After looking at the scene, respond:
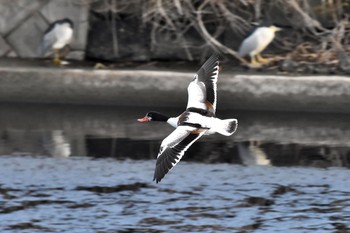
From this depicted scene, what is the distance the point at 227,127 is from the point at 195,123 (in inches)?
10.4

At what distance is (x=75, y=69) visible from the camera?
1283 cm

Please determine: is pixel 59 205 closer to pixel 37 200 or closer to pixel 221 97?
pixel 37 200

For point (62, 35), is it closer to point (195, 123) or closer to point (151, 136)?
point (151, 136)

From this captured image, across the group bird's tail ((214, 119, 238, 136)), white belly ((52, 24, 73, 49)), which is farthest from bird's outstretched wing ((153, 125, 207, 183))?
white belly ((52, 24, 73, 49))

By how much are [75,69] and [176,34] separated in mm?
1462

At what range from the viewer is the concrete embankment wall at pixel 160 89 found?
12227 millimetres

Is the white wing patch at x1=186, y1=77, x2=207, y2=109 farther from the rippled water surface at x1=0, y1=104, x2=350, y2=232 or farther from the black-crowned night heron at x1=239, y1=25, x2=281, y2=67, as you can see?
the black-crowned night heron at x1=239, y1=25, x2=281, y2=67

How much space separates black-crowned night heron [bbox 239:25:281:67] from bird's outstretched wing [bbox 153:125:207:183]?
4.58 metres

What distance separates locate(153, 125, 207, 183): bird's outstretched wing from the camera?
25.8ft

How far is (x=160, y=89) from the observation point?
12375mm

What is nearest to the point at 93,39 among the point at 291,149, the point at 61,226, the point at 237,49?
the point at 237,49

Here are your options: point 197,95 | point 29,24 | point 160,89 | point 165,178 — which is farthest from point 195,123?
point 29,24

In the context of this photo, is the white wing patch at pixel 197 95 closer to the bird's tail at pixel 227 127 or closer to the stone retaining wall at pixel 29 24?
the bird's tail at pixel 227 127

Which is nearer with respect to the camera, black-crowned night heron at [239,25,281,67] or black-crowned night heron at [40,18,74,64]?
black-crowned night heron at [239,25,281,67]
